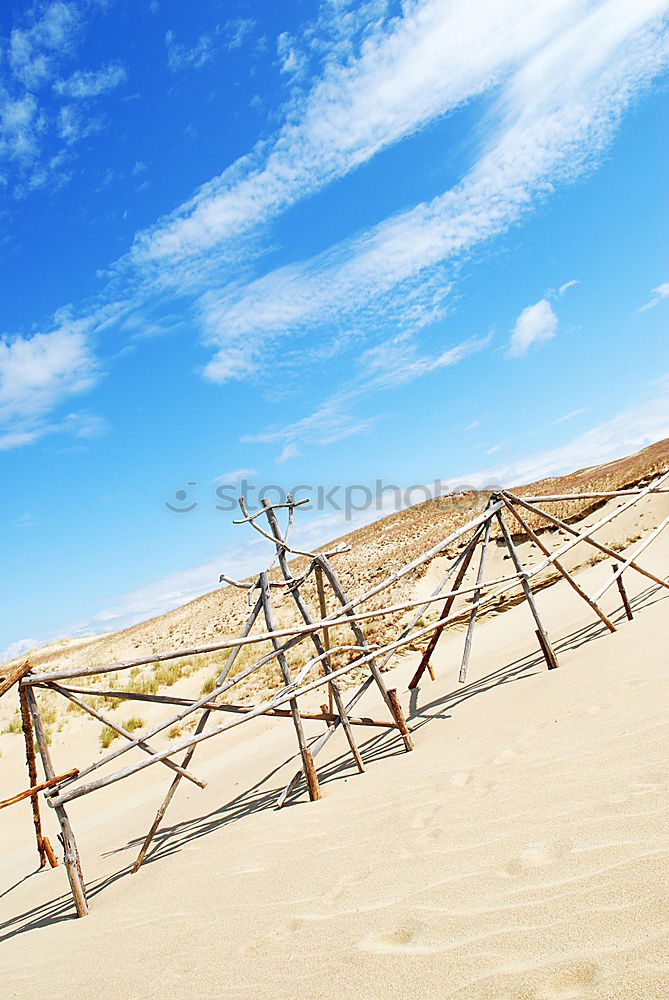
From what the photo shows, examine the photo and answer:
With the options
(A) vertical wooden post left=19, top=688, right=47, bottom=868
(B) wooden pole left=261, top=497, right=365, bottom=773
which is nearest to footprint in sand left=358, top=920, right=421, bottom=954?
(B) wooden pole left=261, top=497, right=365, bottom=773

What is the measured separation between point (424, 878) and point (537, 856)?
497 millimetres

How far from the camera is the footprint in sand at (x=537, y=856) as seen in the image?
245 centimetres

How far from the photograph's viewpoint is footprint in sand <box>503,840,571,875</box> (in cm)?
245

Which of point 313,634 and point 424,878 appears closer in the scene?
point 424,878

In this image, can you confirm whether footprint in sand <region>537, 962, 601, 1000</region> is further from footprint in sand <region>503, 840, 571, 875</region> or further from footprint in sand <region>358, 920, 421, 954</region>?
footprint in sand <region>503, 840, 571, 875</region>

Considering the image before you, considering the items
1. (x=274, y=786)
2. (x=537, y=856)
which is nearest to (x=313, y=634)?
(x=274, y=786)

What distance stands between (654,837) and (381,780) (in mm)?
2402

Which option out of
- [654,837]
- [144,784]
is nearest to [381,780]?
[654,837]

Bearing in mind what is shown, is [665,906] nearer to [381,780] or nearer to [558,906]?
[558,906]

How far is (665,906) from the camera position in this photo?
1903 millimetres

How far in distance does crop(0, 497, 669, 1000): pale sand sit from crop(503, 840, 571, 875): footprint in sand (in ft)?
0.04

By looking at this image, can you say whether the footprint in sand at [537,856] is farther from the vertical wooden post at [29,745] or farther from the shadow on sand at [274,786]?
the vertical wooden post at [29,745]

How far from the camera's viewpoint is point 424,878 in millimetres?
2654

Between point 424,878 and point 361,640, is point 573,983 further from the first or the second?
point 361,640
